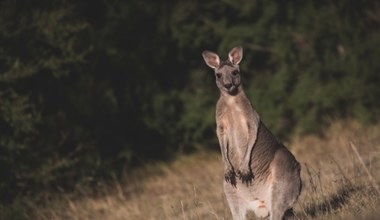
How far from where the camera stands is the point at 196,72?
16016mm

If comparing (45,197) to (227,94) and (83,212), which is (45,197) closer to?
(83,212)

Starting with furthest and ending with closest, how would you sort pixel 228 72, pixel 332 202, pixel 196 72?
pixel 196 72
pixel 332 202
pixel 228 72

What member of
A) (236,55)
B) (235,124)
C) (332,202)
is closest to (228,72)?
(236,55)

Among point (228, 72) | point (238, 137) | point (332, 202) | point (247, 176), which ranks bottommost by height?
point (332, 202)

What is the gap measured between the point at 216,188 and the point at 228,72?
357cm

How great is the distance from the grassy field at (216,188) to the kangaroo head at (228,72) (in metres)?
1.12

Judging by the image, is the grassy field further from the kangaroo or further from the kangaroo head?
the kangaroo head

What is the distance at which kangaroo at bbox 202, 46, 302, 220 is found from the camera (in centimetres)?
701

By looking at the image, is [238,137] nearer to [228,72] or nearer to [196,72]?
[228,72]

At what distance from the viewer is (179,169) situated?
48.6 feet

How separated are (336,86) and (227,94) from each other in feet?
26.3

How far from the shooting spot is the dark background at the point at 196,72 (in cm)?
1466

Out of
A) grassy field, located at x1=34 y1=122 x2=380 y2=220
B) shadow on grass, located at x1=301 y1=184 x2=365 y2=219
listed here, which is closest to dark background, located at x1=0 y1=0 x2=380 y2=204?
grassy field, located at x1=34 y1=122 x2=380 y2=220

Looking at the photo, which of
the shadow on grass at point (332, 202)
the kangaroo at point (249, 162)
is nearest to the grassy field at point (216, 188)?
the shadow on grass at point (332, 202)
